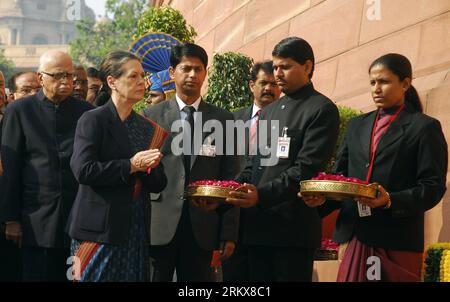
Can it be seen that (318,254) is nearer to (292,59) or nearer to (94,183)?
(292,59)

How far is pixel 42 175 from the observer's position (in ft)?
20.6

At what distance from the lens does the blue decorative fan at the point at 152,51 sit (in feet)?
34.9

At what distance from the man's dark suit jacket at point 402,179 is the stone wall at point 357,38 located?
5.88 ft

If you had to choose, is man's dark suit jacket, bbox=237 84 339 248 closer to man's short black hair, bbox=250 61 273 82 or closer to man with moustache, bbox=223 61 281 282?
man with moustache, bbox=223 61 281 282

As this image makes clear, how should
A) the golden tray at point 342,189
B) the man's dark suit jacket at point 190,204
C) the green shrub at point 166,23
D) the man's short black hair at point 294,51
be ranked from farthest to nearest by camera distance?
the green shrub at point 166,23 → the man's dark suit jacket at point 190,204 → the man's short black hair at point 294,51 → the golden tray at point 342,189

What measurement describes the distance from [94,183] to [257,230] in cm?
109

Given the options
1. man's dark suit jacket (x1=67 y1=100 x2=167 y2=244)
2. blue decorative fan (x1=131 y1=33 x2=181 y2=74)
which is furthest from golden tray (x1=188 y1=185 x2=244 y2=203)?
blue decorative fan (x1=131 y1=33 x2=181 y2=74)

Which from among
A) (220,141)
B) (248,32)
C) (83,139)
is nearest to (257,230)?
(220,141)

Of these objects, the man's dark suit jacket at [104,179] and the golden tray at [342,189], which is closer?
the golden tray at [342,189]

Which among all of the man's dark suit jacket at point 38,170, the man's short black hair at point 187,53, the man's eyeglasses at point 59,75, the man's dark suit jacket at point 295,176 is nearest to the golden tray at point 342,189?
the man's dark suit jacket at point 295,176

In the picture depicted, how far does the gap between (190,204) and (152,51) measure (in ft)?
15.8

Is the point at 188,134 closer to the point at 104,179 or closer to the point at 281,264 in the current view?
the point at 104,179

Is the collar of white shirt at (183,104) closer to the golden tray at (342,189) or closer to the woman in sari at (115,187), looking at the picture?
the woman in sari at (115,187)

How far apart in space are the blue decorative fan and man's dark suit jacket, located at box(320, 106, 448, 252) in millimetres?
5100
